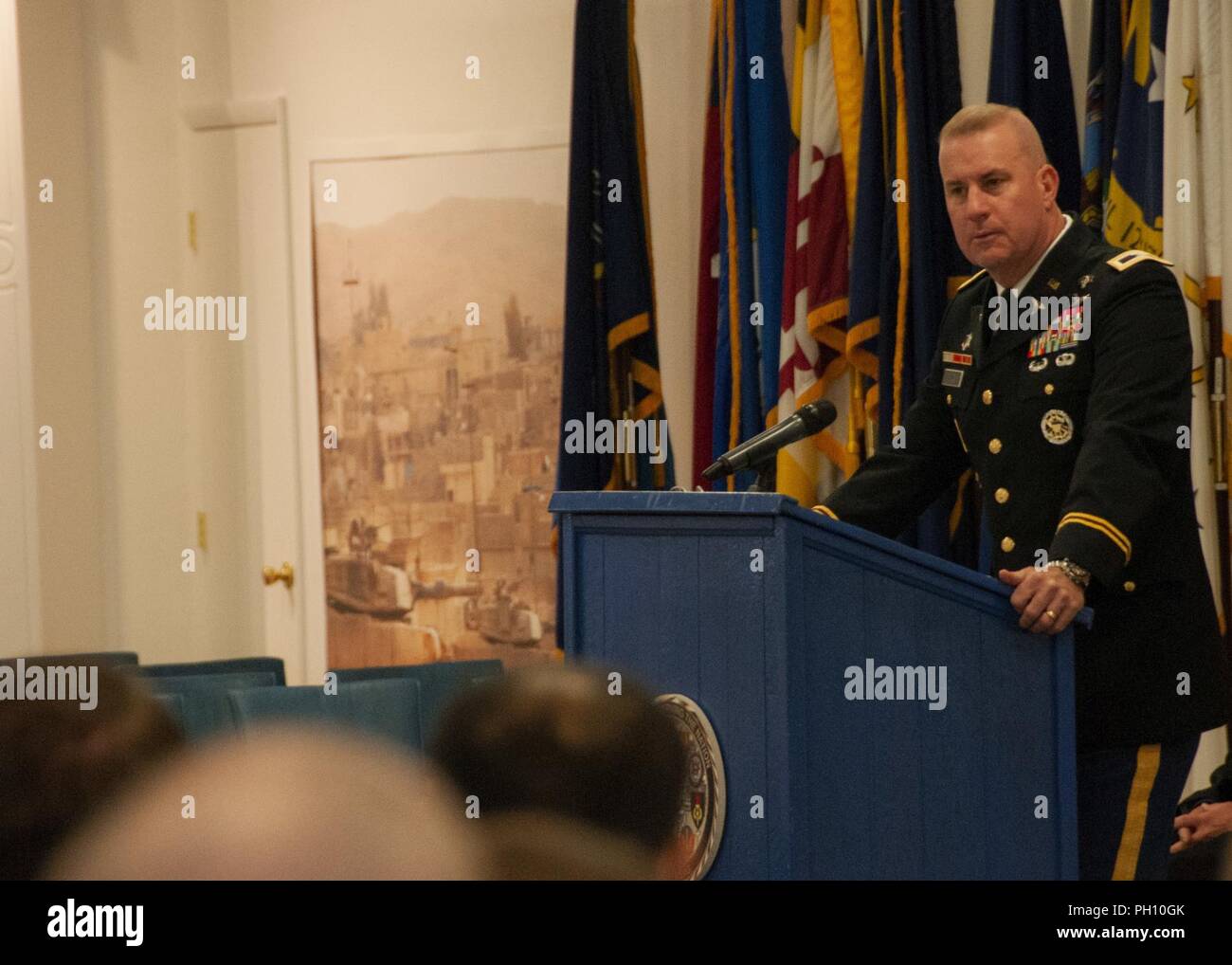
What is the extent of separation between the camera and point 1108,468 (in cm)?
218

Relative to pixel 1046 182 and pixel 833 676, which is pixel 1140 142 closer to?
pixel 1046 182

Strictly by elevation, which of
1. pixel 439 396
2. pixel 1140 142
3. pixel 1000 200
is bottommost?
pixel 439 396

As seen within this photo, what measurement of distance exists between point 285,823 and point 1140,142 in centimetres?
358

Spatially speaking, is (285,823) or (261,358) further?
(261,358)

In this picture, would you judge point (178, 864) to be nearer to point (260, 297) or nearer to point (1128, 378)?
point (1128, 378)

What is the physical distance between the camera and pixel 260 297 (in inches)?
209

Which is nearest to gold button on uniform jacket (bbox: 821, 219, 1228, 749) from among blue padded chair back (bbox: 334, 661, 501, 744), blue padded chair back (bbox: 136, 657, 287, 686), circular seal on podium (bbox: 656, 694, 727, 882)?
circular seal on podium (bbox: 656, 694, 727, 882)

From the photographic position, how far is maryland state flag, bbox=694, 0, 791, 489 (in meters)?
4.21

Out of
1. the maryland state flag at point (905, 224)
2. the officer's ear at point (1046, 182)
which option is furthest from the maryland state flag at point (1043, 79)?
the officer's ear at point (1046, 182)

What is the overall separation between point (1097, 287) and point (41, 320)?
3.86m

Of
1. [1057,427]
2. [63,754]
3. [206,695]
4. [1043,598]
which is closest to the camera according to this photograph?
[63,754]

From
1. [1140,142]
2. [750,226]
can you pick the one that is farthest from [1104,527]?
[750,226]

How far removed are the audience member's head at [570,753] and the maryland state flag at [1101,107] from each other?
3.11 m
